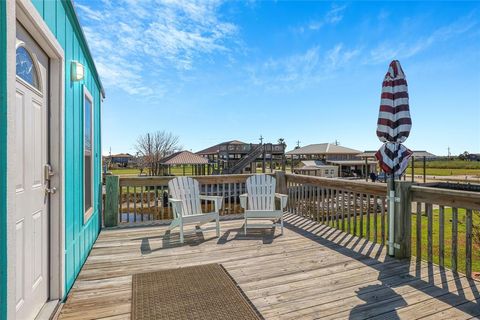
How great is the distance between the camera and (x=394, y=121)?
9.63ft

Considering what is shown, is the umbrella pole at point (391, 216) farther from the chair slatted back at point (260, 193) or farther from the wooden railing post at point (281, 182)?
the wooden railing post at point (281, 182)

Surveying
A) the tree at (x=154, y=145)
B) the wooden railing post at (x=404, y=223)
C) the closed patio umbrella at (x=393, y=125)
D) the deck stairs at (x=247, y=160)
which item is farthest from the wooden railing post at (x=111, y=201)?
the tree at (x=154, y=145)

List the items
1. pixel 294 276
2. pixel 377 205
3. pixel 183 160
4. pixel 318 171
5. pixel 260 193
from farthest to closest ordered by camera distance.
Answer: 1. pixel 318 171
2. pixel 183 160
3. pixel 377 205
4. pixel 260 193
5. pixel 294 276

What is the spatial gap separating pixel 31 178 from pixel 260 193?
10.9 ft

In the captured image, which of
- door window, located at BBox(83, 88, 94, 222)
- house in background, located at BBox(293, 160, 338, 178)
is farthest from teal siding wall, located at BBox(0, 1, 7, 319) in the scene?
house in background, located at BBox(293, 160, 338, 178)

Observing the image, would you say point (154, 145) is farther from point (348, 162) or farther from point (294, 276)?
point (294, 276)

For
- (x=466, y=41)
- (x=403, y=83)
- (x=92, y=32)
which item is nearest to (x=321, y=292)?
(x=403, y=83)

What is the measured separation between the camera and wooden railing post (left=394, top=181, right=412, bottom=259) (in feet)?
9.68

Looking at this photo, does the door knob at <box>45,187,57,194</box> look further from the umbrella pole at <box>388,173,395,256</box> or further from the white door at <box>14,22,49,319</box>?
the umbrella pole at <box>388,173,395,256</box>

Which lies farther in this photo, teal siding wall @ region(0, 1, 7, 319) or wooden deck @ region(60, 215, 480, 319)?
wooden deck @ region(60, 215, 480, 319)

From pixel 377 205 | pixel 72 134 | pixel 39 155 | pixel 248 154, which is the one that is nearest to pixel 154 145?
pixel 248 154

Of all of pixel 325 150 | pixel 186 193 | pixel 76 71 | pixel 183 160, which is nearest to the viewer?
pixel 76 71

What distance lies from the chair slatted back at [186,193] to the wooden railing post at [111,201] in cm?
99

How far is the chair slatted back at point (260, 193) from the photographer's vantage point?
4.46 metres
